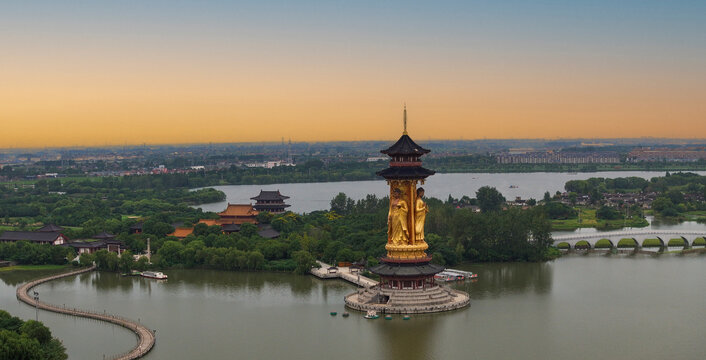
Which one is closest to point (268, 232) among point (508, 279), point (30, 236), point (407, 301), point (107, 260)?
point (107, 260)

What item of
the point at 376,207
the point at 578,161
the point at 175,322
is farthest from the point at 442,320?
the point at 578,161

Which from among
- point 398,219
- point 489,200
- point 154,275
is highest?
point 398,219

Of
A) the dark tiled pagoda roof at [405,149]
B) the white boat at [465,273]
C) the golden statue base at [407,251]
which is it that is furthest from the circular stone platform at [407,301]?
the white boat at [465,273]

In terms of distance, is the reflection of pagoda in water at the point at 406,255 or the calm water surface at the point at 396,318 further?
the reflection of pagoda in water at the point at 406,255

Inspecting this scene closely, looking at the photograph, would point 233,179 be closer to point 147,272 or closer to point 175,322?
point 147,272

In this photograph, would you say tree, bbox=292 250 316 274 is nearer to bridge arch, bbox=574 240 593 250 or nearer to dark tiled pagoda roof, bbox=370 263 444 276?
dark tiled pagoda roof, bbox=370 263 444 276

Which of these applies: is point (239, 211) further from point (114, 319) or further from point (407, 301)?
point (407, 301)

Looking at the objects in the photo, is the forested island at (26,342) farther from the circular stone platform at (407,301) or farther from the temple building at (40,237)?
the temple building at (40,237)

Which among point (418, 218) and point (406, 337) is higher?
point (418, 218)
